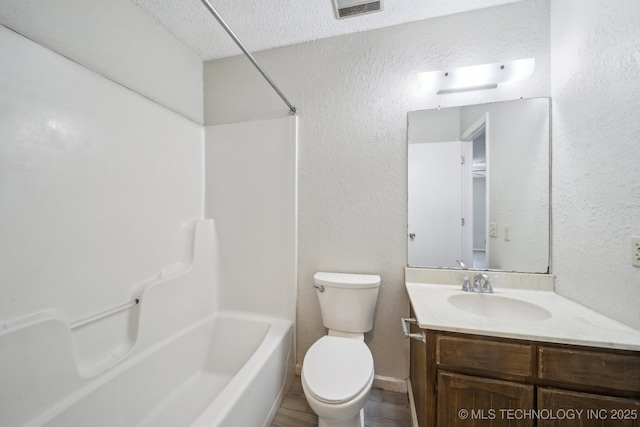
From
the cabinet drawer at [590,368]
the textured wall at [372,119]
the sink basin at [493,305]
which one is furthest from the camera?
the textured wall at [372,119]

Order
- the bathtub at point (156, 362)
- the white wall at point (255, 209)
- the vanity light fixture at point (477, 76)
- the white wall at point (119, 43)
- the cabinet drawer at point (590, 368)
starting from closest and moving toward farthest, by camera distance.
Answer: the cabinet drawer at point (590, 368)
the bathtub at point (156, 362)
the white wall at point (119, 43)
the vanity light fixture at point (477, 76)
the white wall at point (255, 209)

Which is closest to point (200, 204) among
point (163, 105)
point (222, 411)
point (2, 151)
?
point (163, 105)

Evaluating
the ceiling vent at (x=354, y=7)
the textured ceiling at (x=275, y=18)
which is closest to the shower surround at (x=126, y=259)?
the textured ceiling at (x=275, y=18)

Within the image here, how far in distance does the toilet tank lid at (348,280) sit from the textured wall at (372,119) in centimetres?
8

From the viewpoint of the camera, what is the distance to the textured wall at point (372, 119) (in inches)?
55.9

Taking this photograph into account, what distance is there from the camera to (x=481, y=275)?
1.34 m

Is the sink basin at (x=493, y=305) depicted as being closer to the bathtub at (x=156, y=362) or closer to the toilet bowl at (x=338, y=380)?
the toilet bowl at (x=338, y=380)

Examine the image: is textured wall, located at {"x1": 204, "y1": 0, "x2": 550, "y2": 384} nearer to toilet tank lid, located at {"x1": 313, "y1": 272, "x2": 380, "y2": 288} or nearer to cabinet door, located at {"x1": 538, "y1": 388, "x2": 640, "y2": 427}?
toilet tank lid, located at {"x1": 313, "y1": 272, "x2": 380, "y2": 288}

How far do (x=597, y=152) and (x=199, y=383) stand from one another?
2568mm

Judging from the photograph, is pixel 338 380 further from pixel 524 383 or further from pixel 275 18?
pixel 275 18

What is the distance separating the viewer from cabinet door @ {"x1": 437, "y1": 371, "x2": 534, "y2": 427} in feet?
2.90

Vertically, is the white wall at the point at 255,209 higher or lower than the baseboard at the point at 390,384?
higher

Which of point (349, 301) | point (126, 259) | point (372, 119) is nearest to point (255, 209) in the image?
point (126, 259)

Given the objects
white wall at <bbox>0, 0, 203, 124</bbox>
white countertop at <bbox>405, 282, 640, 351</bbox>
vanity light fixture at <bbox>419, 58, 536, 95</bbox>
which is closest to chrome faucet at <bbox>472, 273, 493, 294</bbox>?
white countertop at <bbox>405, 282, 640, 351</bbox>
